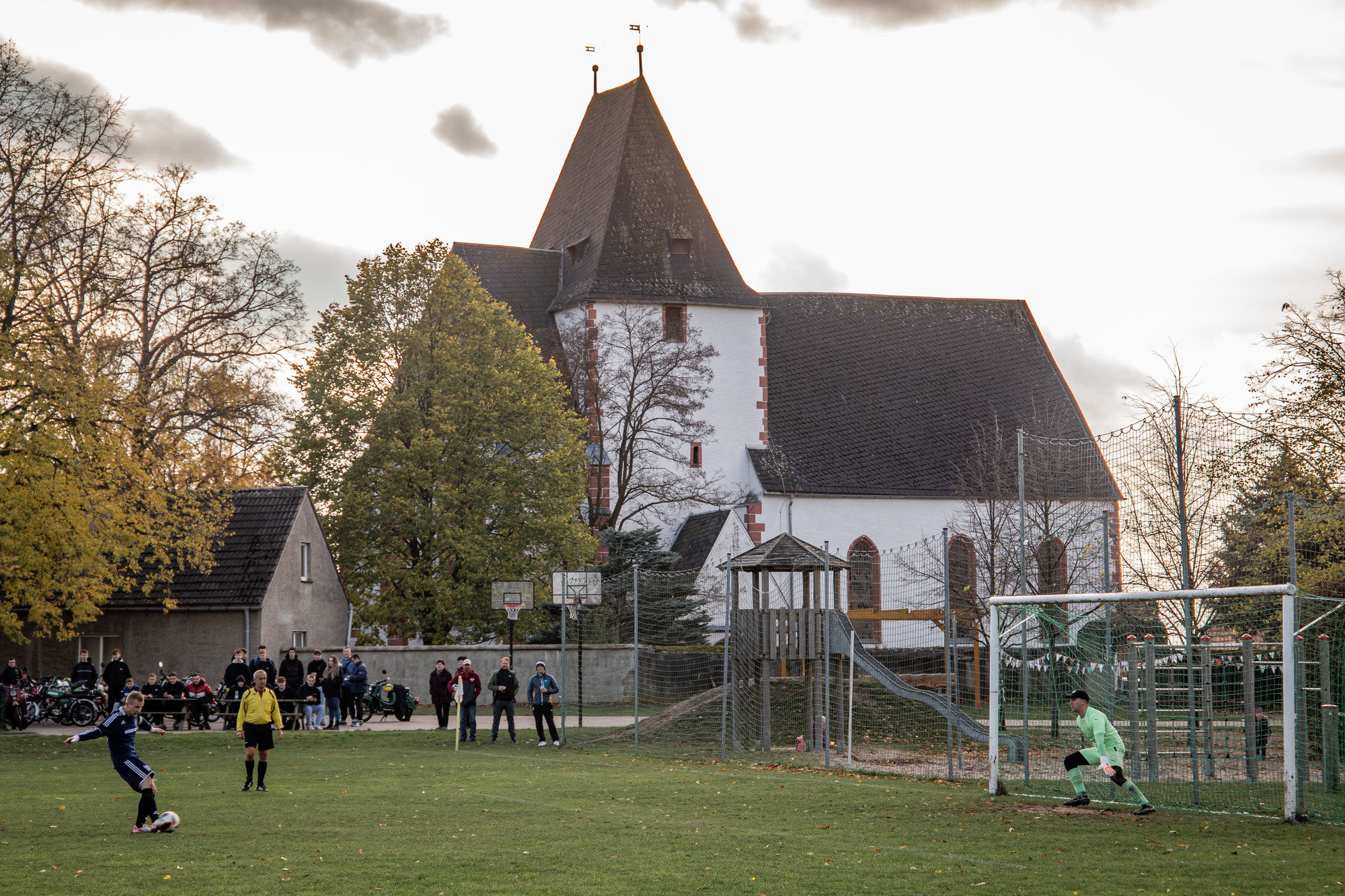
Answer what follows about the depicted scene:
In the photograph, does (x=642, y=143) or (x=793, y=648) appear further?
(x=642, y=143)

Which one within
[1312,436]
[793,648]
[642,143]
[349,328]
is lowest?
[793,648]

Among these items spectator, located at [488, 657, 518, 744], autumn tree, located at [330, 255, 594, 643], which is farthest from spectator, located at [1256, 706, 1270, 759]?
autumn tree, located at [330, 255, 594, 643]

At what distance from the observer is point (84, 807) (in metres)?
15.9

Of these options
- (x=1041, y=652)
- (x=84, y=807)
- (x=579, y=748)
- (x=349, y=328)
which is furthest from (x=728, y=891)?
(x=349, y=328)

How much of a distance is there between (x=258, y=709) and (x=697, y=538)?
29.1 meters

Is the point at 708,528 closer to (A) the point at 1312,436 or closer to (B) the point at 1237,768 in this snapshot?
(A) the point at 1312,436

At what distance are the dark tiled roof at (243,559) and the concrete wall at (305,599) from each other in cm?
28

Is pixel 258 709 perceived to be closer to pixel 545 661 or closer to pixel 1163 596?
pixel 1163 596

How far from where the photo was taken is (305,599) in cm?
3869

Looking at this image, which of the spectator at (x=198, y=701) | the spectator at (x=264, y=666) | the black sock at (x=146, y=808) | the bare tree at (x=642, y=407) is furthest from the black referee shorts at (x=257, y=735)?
the bare tree at (x=642, y=407)

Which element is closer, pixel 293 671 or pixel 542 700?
pixel 542 700

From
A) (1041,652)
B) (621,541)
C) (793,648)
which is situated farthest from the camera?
(621,541)

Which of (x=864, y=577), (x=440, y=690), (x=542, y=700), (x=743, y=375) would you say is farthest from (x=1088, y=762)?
(x=743, y=375)

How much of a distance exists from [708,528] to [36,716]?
809 inches
